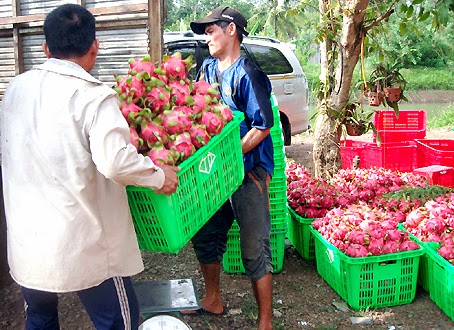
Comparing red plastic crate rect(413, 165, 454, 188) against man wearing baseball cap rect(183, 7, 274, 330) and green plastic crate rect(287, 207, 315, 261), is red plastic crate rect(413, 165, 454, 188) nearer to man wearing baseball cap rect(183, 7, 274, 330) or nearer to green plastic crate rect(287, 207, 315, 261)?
green plastic crate rect(287, 207, 315, 261)

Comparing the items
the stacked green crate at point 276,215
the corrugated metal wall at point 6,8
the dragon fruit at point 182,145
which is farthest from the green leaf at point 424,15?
the corrugated metal wall at point 6,8

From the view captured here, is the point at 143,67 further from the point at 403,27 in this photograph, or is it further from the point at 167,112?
the point at 403,27

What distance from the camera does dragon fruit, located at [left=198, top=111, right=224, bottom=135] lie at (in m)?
2.44

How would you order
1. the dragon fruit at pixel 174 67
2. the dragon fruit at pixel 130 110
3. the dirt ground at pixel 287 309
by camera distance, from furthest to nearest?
the dirt ground at pixel 287 309 < the dragon fruit at pixel 174 67 < the dragon fruit at pixel 130 110

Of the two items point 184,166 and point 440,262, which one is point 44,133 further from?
point 440,262

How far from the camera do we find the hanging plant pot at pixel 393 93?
566 cm

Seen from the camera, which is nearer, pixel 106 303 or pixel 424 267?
pixel 106 303

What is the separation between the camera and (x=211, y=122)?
2436 mm

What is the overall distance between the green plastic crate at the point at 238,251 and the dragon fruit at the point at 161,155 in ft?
6.02

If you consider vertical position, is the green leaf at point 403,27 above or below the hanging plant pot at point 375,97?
above

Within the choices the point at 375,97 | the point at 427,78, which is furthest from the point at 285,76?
the point at 427,78

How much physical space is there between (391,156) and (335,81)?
1.62m

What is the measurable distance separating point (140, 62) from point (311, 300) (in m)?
2.17

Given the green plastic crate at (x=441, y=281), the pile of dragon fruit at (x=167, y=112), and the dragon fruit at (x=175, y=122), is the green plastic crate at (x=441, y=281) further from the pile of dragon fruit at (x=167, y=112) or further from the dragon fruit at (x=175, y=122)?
the dragon fruit at (x=175, y=122)
